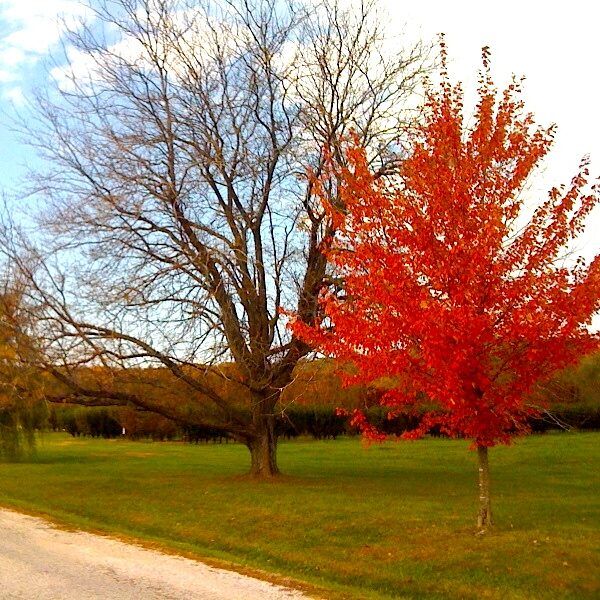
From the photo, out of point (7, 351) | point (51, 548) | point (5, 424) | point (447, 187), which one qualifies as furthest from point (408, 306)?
point (5, 424)

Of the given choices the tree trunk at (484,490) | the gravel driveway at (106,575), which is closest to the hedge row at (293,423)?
the tree trunk at (484,490)

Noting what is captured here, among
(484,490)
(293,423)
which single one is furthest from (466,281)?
(293,423)

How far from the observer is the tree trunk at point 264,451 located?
72.9ft

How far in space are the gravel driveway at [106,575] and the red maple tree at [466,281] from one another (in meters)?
3.87

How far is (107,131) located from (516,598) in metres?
15.3

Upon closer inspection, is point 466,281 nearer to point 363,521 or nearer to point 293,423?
point 363,521

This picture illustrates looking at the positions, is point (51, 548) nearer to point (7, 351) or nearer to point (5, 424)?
point (7, 351)

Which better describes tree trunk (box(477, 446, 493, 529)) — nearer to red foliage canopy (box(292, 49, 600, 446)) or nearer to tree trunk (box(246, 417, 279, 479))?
red foliage canopy (box(292, 49, 600, 446))

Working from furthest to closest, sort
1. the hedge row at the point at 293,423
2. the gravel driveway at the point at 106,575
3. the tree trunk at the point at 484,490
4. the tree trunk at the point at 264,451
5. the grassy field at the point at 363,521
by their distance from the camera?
the hedge row at the point at 293,423
the tree trunk at the point at 264,451
the tree trunk at the point at 484,490
the grassy field at the point at 363,521
the gravel driveway at the point at 106,575

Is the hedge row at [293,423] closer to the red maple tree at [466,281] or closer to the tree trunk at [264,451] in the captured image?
the tree trunk at [264,451]

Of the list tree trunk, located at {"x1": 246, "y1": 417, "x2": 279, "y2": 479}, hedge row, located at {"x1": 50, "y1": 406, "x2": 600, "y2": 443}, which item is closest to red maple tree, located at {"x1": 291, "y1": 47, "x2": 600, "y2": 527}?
tree trunk, located at {"x1": 246, "y1": 417, "x2": 279, "y2": 479}

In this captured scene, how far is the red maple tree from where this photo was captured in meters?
11.2

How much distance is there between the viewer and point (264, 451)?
2230cm

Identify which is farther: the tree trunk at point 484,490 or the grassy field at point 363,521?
the tree trunk at point 484,490
